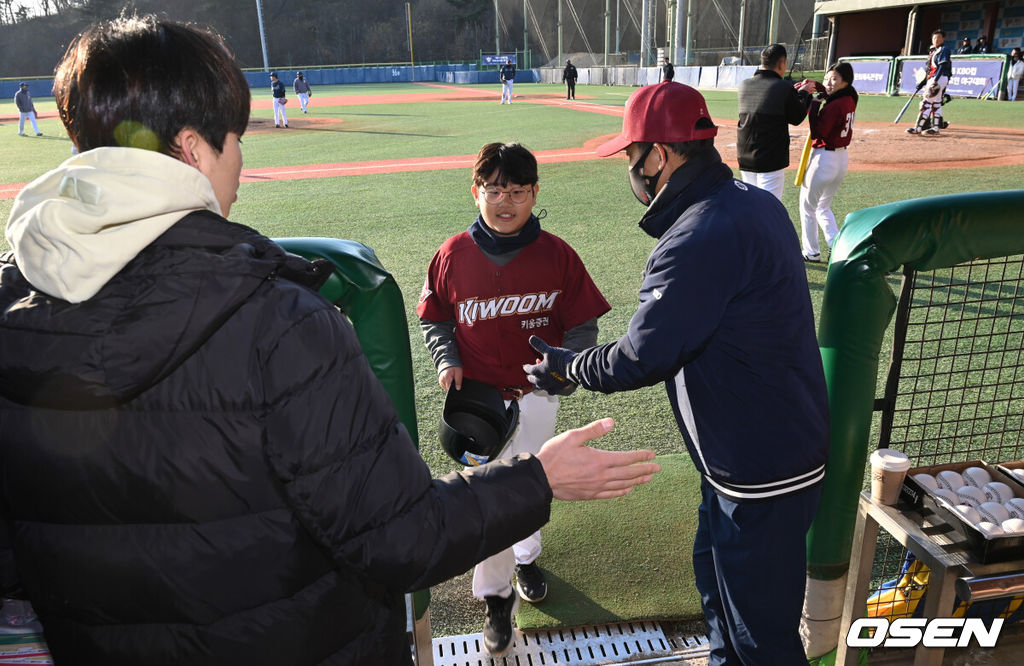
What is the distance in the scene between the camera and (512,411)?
3.01 meters

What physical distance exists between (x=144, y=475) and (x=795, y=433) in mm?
1827

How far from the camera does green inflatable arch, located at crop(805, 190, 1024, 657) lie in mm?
2303

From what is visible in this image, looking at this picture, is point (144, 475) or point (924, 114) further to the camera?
Answer: point (924, 114)

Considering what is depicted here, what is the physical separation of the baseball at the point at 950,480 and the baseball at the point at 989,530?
12.0 inches

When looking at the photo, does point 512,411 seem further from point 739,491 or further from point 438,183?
point 438,183

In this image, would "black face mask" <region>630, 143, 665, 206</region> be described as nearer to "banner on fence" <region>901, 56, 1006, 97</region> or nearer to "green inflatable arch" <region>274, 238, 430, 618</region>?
"green inflatable arch" <region>274, 238, 430, 618</region>

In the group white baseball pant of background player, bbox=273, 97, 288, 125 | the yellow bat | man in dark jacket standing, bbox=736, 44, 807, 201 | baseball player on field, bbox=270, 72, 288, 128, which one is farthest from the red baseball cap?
white baseball pant of background player, bbox=273, 97, 288, 125

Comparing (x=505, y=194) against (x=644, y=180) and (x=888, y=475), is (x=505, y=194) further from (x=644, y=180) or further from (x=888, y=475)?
(x=888, y=475)

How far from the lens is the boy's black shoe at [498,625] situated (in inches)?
113

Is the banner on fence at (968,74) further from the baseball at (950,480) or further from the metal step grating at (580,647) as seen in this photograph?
the metal step grating at (580,647)

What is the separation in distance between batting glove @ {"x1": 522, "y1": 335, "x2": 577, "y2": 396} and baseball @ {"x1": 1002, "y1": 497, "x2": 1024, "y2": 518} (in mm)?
1493

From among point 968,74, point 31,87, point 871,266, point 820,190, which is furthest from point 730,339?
point 31,87

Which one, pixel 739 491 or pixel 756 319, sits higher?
pixel 756 319

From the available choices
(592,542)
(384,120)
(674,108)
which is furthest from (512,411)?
(384,120)
